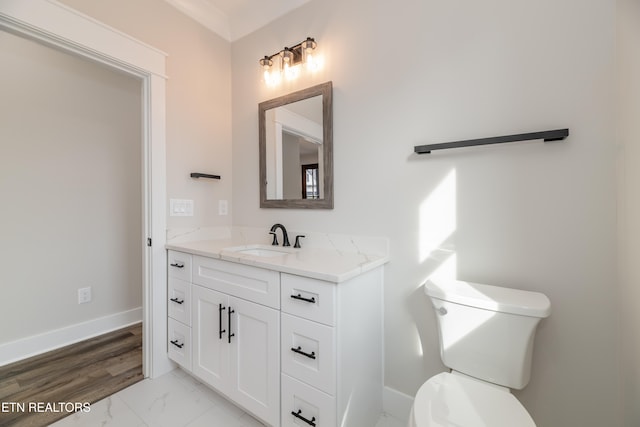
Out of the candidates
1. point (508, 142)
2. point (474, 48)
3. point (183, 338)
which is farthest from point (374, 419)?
point (474, 48)

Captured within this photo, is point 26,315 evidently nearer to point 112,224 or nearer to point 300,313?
point 112,224

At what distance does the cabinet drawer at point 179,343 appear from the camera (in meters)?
1.69

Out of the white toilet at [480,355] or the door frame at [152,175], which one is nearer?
the white toilet at [480,355]

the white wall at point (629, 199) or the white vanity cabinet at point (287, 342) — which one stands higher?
the white wall at point (629, 199)

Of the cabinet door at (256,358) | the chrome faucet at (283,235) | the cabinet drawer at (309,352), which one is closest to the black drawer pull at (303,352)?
the cabinet drawer at (309,352)

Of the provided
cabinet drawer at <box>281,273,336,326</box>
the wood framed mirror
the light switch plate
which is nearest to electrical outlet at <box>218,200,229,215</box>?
the light switch plate

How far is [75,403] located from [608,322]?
8.71ft

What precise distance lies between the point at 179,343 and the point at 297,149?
1.52m

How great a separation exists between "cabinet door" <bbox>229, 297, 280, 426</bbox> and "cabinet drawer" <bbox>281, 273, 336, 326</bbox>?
11 centimetres

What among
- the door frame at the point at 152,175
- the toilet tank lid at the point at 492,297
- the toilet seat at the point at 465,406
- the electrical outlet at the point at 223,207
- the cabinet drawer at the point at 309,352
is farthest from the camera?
the electrical outlet at the point at 223,207

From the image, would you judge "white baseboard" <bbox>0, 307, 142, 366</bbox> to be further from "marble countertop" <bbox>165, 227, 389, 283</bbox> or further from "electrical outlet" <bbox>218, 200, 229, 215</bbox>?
"electrical outlet" <bbox>218, 200, 229, 215</bbox>

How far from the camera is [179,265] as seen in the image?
1.75 meters

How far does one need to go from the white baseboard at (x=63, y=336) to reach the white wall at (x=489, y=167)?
223 cm

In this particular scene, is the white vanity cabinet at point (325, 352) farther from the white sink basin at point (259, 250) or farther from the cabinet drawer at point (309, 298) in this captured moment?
the white sink basin at point (259, 250)
